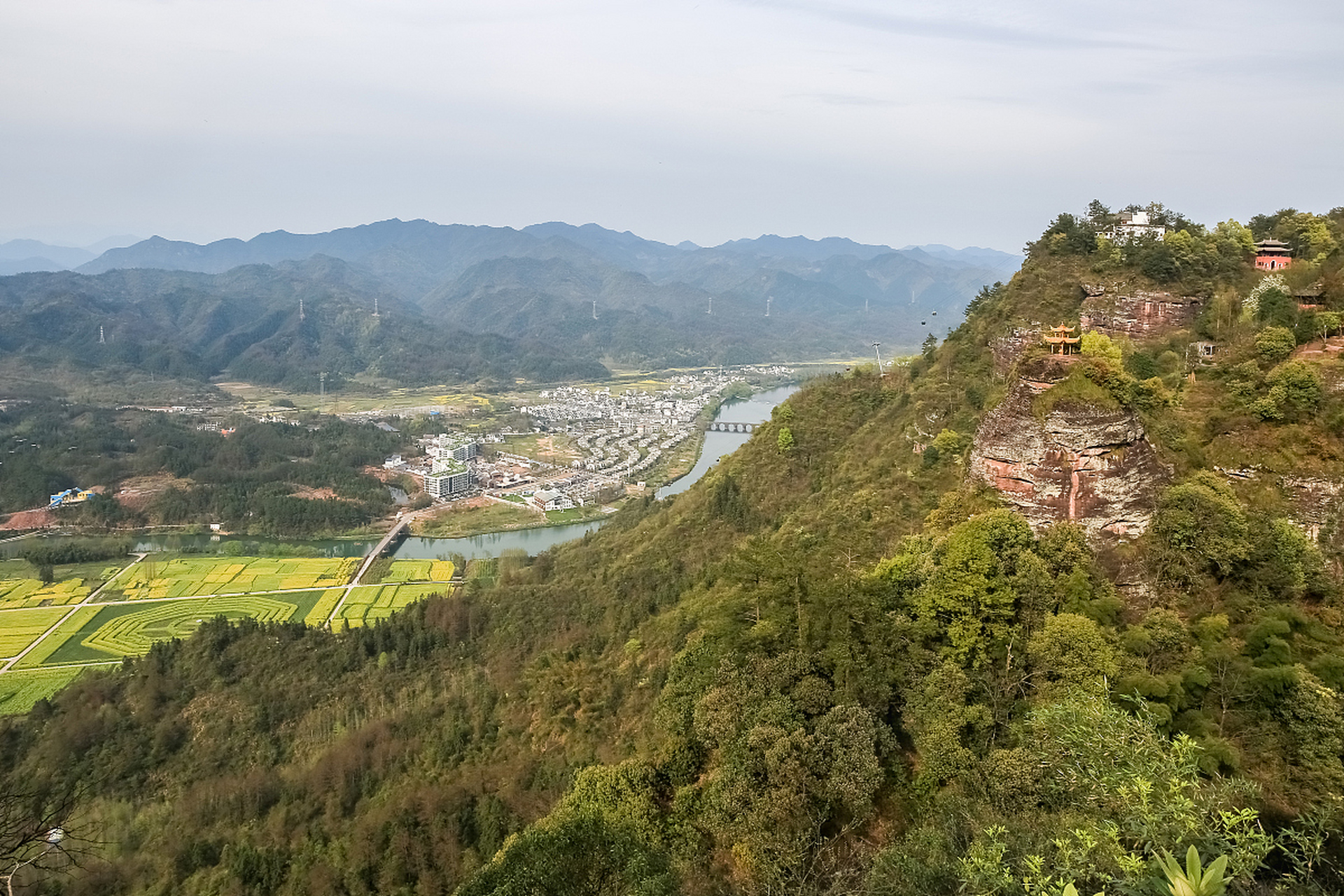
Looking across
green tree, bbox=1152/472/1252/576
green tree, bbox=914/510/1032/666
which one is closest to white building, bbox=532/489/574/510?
green tree, bbox=914/510/1032/666

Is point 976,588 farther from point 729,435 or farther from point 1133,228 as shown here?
point 729,435

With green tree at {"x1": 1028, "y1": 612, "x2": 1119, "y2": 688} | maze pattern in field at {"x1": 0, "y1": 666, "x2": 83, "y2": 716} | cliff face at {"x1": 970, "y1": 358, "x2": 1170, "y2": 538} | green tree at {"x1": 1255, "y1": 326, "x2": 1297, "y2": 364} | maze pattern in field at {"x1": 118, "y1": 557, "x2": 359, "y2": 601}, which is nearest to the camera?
green tree at {"x1": 1028, "y1": 612, "x2": 1119, "y2": 688}

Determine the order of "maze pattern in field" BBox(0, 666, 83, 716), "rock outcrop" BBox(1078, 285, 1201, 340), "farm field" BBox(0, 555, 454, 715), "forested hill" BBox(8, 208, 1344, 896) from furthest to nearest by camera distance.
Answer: "farm field" BBox(0, 555, 454, 715)
"maze pattern in field" BBox(0, 666, 83, 716)
"rock outcrop" BBox(1078, 285, 1201, 340)
"forested hill" BBox(8, 208, 1344, 896)

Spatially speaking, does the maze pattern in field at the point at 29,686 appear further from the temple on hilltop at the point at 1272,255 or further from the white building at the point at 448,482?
the temple on hilltop at the point at 1272,255

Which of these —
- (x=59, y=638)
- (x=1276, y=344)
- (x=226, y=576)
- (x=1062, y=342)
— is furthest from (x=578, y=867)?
(x=226, y=576)

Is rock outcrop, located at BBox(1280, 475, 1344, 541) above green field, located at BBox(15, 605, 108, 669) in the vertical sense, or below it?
above

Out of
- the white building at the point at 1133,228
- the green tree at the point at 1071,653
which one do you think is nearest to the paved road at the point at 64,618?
the green tree at the point at 1071,653

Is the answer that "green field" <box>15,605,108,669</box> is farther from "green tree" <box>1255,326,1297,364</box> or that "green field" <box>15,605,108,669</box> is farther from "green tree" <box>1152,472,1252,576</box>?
"green tree" <box>1255,326,1297,364</box>
